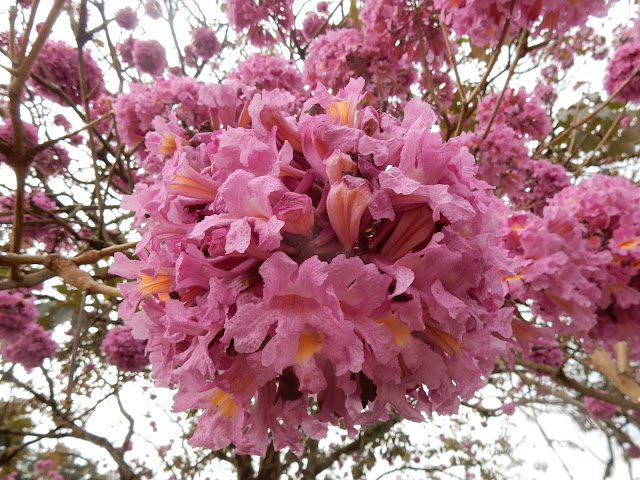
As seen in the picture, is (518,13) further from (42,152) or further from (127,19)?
(42,152)

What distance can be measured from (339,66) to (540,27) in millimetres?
1192

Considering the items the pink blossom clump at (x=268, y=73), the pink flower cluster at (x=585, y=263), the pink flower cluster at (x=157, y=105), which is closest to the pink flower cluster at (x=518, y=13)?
the pink flower cluster at (x=585, y=263)

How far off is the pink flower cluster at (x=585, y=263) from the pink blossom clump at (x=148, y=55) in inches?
116

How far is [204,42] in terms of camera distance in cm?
345

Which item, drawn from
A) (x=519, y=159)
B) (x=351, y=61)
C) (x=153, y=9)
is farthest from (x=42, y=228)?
(x=519, y=159)

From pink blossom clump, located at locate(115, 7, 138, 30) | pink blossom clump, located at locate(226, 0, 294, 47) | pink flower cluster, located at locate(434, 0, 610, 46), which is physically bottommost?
pink flower cluster, located at locate(434, 0, 610, 46)

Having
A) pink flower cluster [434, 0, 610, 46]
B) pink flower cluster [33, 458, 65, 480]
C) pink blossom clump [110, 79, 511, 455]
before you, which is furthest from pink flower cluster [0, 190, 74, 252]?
pink flower cluster [33, 458, 65, 480]

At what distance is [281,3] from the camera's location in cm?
289

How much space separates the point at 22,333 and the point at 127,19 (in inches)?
104

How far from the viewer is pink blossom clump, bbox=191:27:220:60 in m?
3.43

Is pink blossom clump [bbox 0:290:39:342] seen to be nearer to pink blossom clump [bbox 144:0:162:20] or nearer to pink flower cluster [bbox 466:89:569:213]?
pink blossom clump [bbox 144:0:162:20]

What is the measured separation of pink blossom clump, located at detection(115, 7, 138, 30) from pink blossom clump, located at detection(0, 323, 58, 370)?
2.51m

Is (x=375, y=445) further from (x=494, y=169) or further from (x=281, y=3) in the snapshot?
(x=281, y=3)

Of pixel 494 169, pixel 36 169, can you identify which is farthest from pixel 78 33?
pixel 494 169
